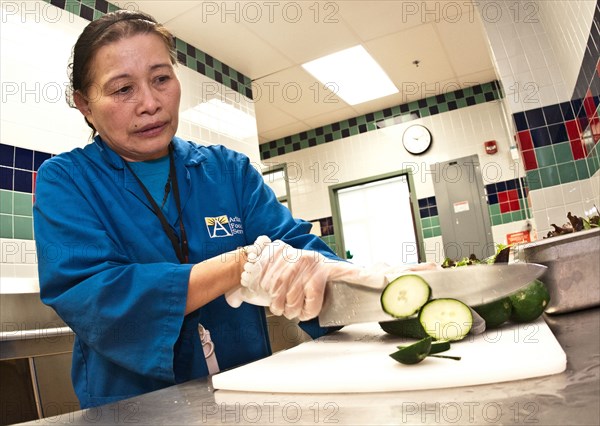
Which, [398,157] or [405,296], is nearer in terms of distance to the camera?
[405,296]

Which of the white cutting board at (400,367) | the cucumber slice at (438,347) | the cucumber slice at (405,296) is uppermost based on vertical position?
the cucumber slice at (405,296)

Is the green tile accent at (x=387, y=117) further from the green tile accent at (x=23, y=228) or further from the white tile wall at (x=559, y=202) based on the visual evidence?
the green tile accent at (x=23, y=228)

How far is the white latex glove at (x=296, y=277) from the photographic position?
93 cm

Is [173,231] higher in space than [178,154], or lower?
lower

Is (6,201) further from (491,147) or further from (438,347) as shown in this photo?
(491,147)

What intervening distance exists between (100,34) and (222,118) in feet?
11.0

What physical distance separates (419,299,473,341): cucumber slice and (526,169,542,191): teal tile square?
2.70 metres

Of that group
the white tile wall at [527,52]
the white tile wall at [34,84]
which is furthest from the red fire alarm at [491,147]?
the white tile wall at [34,84]

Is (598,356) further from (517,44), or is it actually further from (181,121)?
(181,121)

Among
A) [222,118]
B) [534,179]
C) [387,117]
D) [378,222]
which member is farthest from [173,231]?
[378,222]

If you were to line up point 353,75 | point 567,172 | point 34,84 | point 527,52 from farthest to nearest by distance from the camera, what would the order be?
1. point 353,75
2. point 527,52
3. point 567,172
4. point 34,84

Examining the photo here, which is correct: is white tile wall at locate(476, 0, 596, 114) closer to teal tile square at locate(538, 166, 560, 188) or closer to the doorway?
teal tile square at locate(538, 166, 560, 188)

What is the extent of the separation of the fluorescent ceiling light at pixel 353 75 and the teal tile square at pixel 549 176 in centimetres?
235

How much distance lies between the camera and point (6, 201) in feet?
8.38
